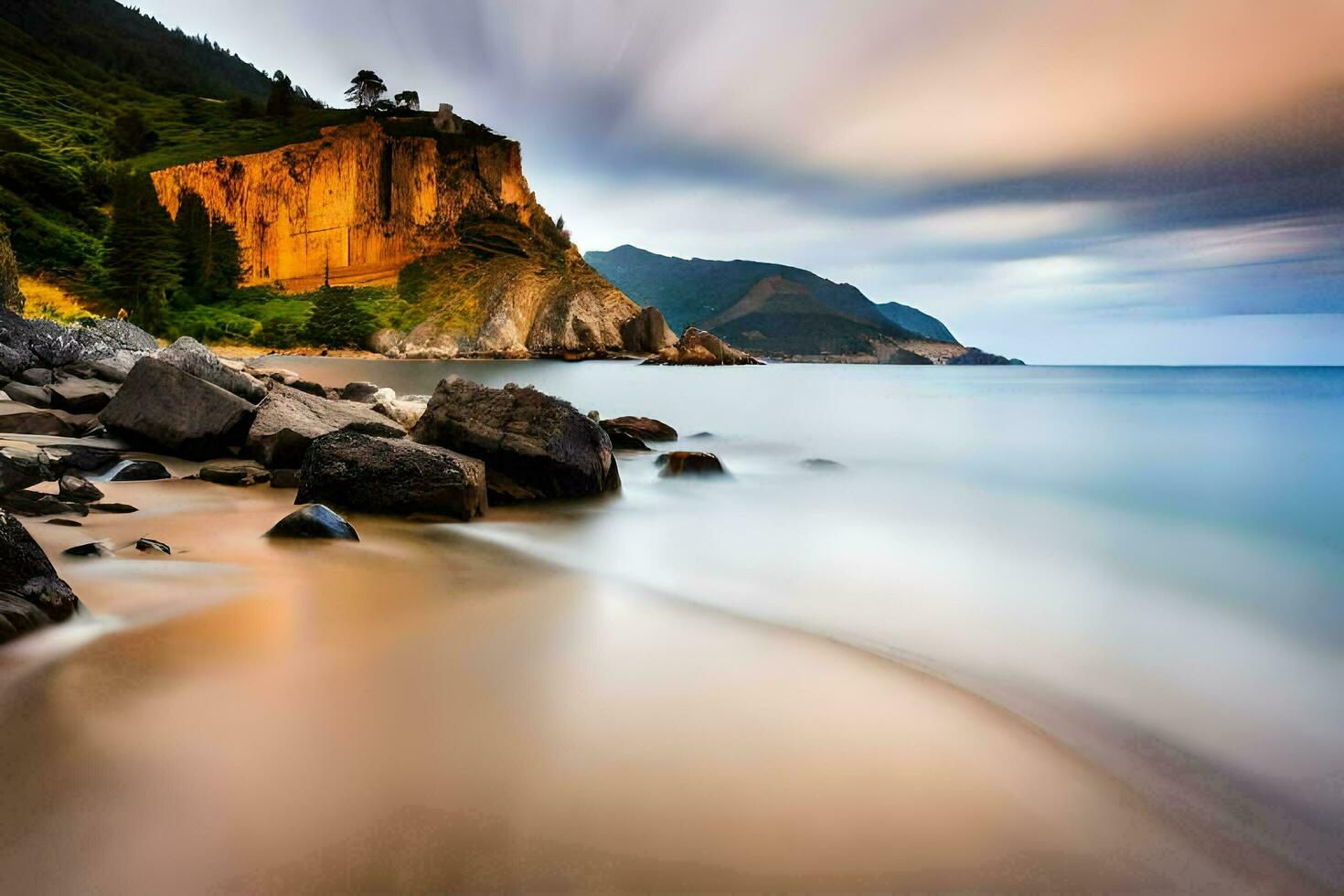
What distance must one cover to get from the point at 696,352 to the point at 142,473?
237 ft

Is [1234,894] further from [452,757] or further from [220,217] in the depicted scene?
[220,217]

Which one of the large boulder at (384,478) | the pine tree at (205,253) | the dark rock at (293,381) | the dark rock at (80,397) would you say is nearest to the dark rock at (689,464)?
the large boulder at (384,478)

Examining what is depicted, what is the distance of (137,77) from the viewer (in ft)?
354

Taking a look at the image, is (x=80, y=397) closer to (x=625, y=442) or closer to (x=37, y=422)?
(x=37, y=422)

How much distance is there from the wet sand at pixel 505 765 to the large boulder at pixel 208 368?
515 cm

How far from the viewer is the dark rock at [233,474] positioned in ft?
20.5

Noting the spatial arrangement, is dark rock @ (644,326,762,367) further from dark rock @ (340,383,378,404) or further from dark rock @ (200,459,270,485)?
dark rock @ (200,459,270,485)

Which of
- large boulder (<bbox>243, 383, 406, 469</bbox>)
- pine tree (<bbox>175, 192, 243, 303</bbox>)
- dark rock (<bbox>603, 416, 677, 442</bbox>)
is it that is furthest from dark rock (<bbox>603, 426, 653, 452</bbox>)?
pine tree (<bbox>175, 192, 243, 303</bbox>)

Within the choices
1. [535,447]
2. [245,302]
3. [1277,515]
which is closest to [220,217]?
[245,302]

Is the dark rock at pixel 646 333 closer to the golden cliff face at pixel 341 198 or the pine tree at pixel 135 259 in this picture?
the golden cliff face at pixel 341 198

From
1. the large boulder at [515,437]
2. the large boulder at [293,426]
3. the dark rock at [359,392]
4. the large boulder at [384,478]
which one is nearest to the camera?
the large boulder at [384,478]

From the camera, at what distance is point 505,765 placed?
2.12 meters

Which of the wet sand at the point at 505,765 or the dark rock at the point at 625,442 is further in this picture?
the dark rock at the point at 625,442

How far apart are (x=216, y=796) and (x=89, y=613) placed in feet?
5.62
